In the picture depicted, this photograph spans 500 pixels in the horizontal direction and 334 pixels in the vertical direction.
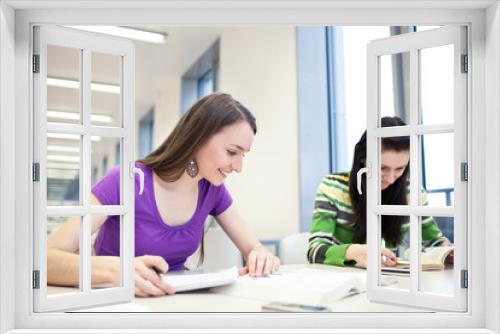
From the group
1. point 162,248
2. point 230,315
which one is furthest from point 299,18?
point 162,248

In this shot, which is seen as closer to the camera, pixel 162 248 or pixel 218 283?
pixel 218 283

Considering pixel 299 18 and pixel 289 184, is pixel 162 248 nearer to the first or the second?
pixel 299 18

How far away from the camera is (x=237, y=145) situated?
99.4 inches

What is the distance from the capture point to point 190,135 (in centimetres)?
242

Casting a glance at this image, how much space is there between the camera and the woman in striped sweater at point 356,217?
7.63 ft

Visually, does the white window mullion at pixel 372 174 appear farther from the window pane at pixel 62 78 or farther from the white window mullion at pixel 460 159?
the window pane at pixel 62 78

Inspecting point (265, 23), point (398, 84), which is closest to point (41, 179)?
point (265, 23)

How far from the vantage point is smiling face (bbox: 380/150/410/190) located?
227 cm

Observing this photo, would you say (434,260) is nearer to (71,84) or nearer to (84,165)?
(84,165)

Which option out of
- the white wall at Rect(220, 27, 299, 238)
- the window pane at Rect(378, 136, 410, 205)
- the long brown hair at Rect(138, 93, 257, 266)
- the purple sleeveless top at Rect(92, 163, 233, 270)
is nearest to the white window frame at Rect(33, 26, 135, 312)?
the purple sleeveless top at Rect(92, 163, 233, 270)

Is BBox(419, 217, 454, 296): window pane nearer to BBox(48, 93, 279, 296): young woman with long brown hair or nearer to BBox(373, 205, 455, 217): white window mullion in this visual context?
BBox(373, 205, 455, 217): white window mullion

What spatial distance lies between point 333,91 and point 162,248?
2304mm

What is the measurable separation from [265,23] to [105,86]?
5850 millimetres

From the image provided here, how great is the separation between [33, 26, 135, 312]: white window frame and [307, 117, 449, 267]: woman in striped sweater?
108 cm
